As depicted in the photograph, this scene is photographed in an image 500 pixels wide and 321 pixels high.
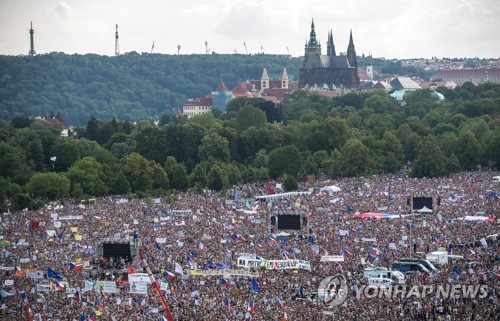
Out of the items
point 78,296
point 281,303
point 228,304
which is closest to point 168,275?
point 78,296

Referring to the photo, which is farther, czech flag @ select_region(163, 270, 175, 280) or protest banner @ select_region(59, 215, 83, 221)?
protest banner @ select_region(59, 215, 83, 221)

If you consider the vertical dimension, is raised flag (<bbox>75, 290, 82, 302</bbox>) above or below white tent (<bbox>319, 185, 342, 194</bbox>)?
below

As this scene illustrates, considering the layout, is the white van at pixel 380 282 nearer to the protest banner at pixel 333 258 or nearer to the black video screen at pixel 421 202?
the protest banner at pixel 333 258

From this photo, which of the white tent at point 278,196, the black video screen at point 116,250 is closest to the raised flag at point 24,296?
the black video screen at point 116,250

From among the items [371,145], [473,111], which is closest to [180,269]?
[371,145]

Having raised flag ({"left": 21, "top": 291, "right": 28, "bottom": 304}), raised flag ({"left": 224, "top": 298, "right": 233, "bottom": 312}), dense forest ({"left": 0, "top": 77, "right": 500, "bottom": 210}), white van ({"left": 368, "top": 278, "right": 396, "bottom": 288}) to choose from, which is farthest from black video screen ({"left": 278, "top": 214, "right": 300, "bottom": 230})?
dense forest ({"left": 0, "top": 77, "right": 500, "bottom": 210})

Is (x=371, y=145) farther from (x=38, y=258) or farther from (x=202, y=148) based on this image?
(x=38, y=258)

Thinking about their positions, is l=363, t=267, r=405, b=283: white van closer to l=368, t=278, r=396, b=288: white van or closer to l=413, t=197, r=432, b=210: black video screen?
l=368, t=278, r=396, b=288: white van
